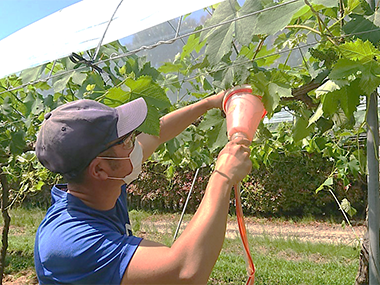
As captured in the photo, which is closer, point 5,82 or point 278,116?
point 5,82

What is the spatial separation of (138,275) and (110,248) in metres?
0.10

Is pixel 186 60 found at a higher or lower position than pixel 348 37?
lower

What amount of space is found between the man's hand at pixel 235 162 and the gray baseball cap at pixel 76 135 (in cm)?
30

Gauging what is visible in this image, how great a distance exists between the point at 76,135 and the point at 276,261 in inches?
191

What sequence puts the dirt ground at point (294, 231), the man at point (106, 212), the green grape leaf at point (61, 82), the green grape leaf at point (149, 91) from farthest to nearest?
the dirt ground at point (294, 231)
the green grape leaf at point (61, 82)
the green grape leaf at point (149, 91)
the man at point (106, 212)

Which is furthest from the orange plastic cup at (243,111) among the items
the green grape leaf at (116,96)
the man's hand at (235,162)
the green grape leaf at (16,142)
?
the green grape leaf at (16,142)

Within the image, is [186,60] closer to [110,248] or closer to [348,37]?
[348,37]

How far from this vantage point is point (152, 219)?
388 inches

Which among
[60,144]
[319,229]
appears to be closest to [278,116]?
[319,229]

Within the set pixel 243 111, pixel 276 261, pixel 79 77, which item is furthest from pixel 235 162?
pixel 276 261

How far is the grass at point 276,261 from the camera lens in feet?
15.5

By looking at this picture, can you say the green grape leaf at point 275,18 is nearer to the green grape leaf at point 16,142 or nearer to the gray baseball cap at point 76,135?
the gray baseball cap at point 76,135

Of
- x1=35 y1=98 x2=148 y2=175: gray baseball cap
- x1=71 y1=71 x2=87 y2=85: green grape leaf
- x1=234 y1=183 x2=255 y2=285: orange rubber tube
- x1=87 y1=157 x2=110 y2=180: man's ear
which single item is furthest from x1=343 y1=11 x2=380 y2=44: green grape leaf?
x1=71 y1=71 x2=87 y2=85: green grape leaf

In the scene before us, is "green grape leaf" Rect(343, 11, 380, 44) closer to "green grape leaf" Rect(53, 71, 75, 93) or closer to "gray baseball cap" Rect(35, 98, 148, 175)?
"gray baseball cap" Rect(35, 98, 148, 175)
